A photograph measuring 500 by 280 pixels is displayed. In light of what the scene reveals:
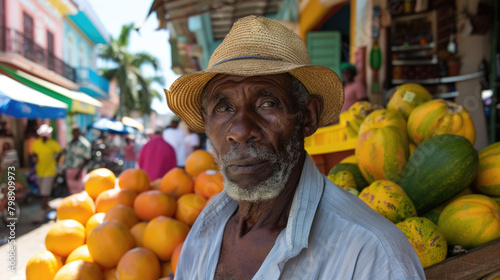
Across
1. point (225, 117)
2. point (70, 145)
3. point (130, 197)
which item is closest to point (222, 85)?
point (225, 117)

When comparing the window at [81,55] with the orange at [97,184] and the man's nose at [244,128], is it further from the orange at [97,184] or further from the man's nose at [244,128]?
the man's nose at [244,128]

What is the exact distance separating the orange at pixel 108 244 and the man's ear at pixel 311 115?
1.56 metres

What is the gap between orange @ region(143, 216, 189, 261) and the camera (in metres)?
2.34

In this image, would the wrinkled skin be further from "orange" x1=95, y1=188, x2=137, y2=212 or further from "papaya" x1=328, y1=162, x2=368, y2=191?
"orange" x1=95, y1=188, x2=137, y2=212

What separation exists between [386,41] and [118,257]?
5781 mm

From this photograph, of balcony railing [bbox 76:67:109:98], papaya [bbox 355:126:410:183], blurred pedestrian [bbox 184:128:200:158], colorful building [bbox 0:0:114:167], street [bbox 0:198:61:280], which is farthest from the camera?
balcony railing [bbox 76:67:109:98]

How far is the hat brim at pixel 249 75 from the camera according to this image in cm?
126

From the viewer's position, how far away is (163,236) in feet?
7.71

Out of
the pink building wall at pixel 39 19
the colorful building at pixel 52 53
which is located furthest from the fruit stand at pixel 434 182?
the pink building wall at pixel 39 19

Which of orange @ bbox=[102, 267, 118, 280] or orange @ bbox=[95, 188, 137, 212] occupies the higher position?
orange @ bbox=[95, 188, 137, 212]

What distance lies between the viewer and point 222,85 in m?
1.42

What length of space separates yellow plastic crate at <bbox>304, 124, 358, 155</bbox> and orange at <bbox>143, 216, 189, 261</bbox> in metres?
1.23

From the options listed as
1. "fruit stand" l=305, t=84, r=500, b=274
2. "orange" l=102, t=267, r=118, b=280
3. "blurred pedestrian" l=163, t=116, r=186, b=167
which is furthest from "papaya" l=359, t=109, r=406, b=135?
"blurred pedestrian" l=163, t=116, r=186, b=167

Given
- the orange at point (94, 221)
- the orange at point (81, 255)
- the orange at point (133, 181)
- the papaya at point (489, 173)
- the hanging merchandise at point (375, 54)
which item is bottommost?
the orange at point (81, 255)
